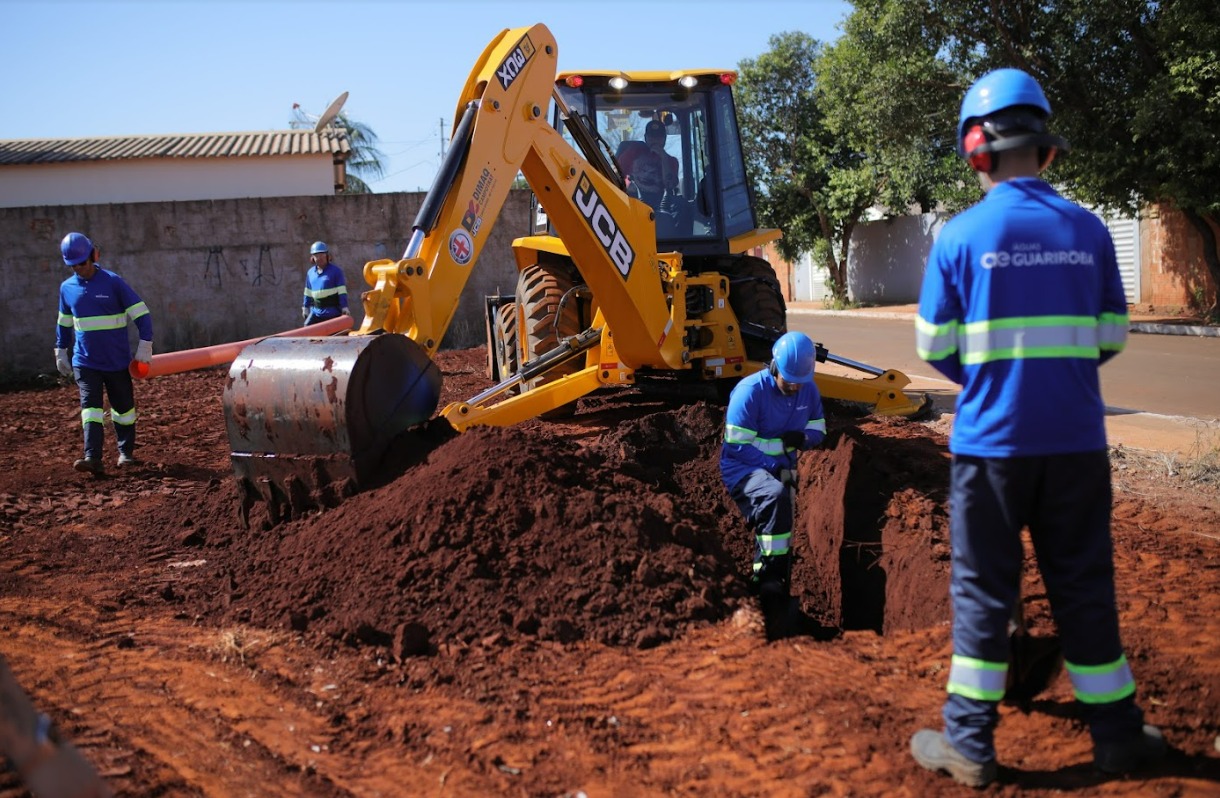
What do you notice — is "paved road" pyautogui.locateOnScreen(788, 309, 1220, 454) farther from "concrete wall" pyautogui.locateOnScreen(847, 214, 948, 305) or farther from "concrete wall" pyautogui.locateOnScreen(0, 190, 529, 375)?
"concrete wall" pyautogui.locateOnScreen(847, 214, 948, 305)

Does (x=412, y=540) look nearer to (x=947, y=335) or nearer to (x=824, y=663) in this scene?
(x=824, y=663)

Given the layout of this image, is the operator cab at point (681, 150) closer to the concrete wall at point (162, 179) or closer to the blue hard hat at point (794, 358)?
the blue hard hat at point (794, 358)

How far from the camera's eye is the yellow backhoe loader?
19.0 ft

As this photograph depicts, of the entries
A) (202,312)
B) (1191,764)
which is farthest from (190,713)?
(202,312)

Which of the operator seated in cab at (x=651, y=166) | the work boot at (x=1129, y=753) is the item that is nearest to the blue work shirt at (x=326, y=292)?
the operator seated in cab at (x=651, y=166)

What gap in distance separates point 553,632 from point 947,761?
1.82 m

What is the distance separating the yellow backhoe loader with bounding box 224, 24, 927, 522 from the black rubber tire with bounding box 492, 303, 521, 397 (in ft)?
0.10

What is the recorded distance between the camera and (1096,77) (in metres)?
17.4

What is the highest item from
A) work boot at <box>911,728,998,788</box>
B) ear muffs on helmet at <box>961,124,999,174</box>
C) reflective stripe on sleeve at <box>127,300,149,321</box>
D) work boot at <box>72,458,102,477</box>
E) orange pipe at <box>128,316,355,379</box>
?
ear muffs on helmet at <box>961,124,999,174</box>

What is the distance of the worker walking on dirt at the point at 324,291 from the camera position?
12.3 metres

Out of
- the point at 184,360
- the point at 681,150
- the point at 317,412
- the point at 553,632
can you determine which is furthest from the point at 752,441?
the point at 184,360

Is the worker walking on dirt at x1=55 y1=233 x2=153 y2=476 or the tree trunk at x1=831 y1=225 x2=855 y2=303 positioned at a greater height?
the tree trunk at x1=831 y1=225 x2=855 y2=303

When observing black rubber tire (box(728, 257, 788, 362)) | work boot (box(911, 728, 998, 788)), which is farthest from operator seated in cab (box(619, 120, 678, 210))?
work boot (box(911, 728, 998, 788))

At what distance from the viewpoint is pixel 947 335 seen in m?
3.21
